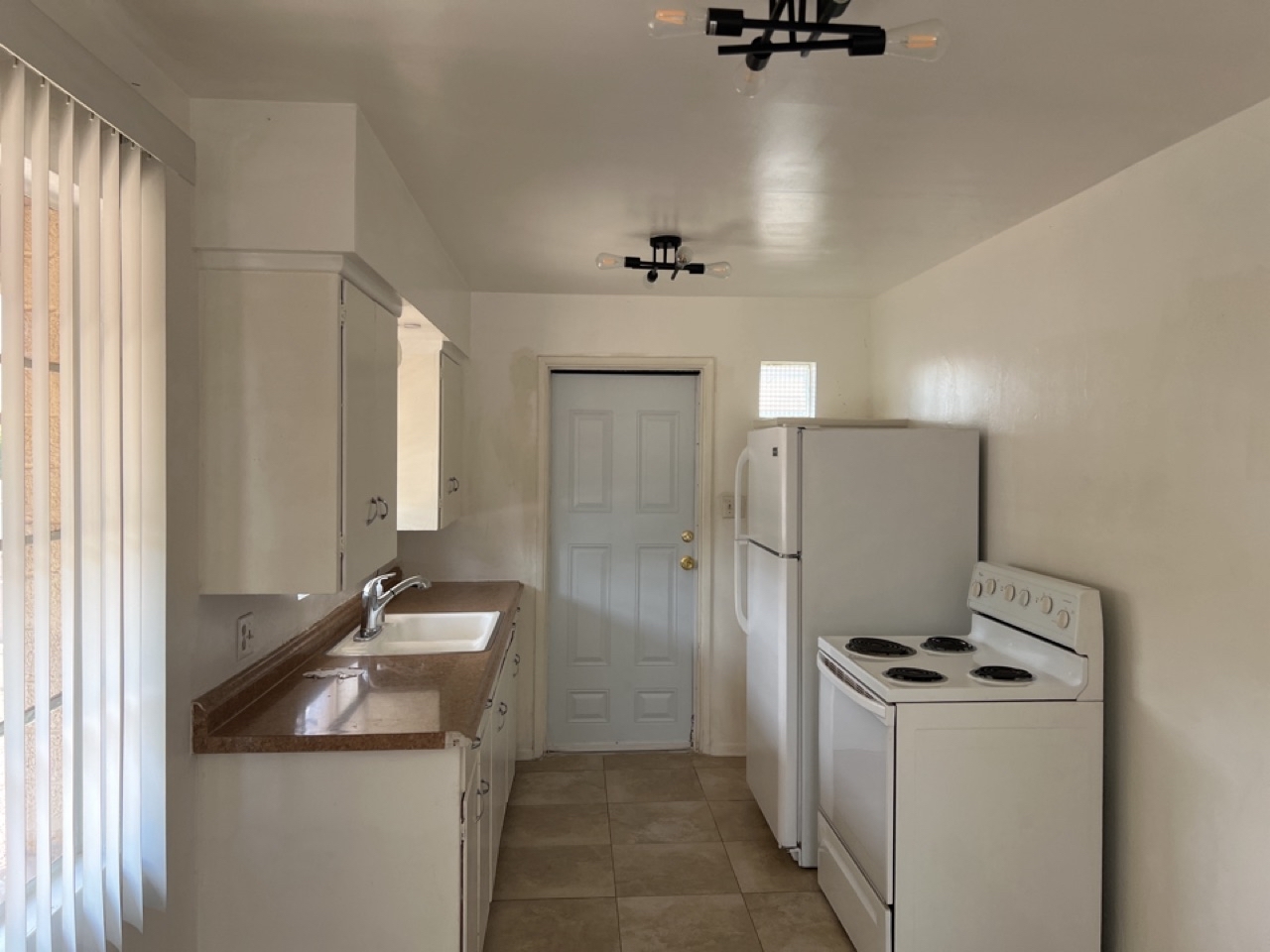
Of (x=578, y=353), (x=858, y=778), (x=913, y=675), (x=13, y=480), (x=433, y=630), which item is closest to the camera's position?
(x=13, y=480)

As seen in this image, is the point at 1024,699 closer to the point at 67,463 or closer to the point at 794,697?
the point at 794,697

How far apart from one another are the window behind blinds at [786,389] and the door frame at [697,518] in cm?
28

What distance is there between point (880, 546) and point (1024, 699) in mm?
839

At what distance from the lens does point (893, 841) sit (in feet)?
6.95

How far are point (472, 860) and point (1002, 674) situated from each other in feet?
5.27

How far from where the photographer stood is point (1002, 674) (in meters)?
2.28

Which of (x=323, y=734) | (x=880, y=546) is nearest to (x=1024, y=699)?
(x=880, y=546)

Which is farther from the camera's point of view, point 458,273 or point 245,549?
point 458,273

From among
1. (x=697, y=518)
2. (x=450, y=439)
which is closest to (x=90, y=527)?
(x=450, y=439)

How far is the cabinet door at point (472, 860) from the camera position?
193 cm

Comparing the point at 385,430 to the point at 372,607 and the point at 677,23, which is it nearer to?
the point at 372,607

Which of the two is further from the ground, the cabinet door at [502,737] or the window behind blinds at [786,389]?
the window behind blinds at [786,389]

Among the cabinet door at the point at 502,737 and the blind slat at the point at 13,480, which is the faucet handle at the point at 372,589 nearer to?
the cabinet door at the point at 502,737

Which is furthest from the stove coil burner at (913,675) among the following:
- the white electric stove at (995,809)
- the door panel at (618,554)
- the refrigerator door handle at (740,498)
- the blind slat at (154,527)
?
the blind slat at (154,527)
